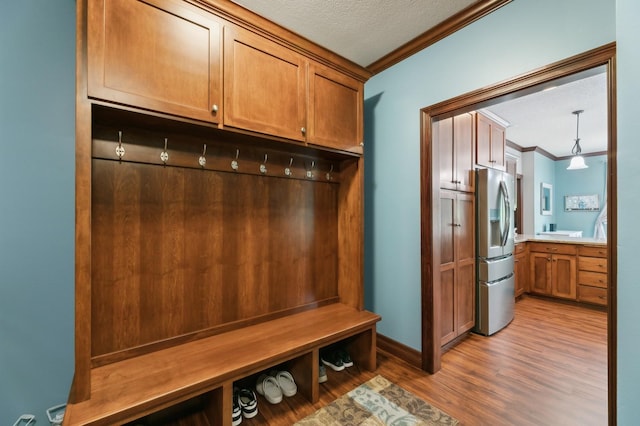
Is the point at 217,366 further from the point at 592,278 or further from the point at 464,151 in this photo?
the point at 592,278

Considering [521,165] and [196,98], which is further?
[521,165]

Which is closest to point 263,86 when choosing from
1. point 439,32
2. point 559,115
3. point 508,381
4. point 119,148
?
point 119,148

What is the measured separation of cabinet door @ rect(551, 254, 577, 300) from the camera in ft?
12.8

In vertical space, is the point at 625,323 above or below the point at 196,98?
below

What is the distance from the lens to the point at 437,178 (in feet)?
7.41

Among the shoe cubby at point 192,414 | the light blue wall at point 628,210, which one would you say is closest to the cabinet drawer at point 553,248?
the light blue wall at point 628,210

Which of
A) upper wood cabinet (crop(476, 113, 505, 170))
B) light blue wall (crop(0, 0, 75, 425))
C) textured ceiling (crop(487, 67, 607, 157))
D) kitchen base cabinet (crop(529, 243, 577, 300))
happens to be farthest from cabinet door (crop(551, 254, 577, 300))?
light blue wall (crop(0, 0, 75, 425))

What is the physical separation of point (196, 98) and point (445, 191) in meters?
2.19

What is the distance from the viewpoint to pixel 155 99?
1.37 metres

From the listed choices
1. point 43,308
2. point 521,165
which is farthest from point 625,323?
point 521,165

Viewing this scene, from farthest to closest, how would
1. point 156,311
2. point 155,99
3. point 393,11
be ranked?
point 393,11, point 156,311, point 155,99

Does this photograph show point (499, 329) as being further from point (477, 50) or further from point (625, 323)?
point (477, 50)

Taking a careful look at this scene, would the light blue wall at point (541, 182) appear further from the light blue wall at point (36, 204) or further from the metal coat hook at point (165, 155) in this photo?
the light blue wall at point (36, 204)

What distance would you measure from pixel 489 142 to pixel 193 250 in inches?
134
